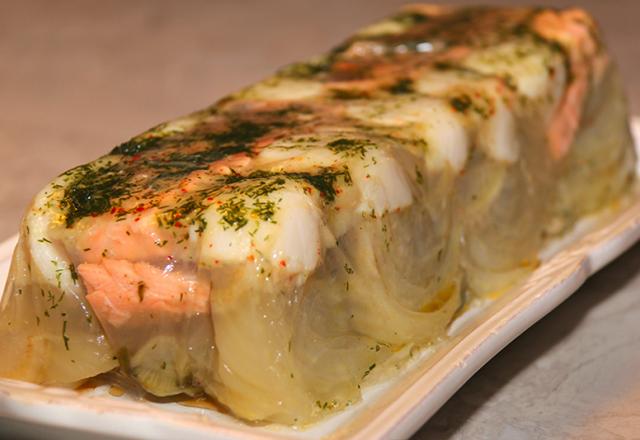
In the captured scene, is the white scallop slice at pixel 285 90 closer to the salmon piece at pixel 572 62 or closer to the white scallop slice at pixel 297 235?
the salmon piece at pixel 572 62

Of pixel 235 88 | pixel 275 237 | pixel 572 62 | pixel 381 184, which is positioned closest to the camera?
pixel 275 237

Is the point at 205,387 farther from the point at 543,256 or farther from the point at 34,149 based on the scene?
the point at 34,149

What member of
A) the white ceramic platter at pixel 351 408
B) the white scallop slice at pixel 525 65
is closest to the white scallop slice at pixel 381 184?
the white ceramic platter at pixel 351 408

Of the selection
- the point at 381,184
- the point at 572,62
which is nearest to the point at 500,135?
the point at 572,62

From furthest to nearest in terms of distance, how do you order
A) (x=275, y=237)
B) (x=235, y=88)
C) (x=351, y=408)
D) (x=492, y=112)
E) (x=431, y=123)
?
(x=235, y=88) → (x=492, y=112) → (x=431, y=123) → (x=351, y=408) → (x=275, y=237)

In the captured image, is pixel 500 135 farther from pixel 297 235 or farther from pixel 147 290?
pixel 147 290

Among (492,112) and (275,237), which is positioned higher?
(275,237)
